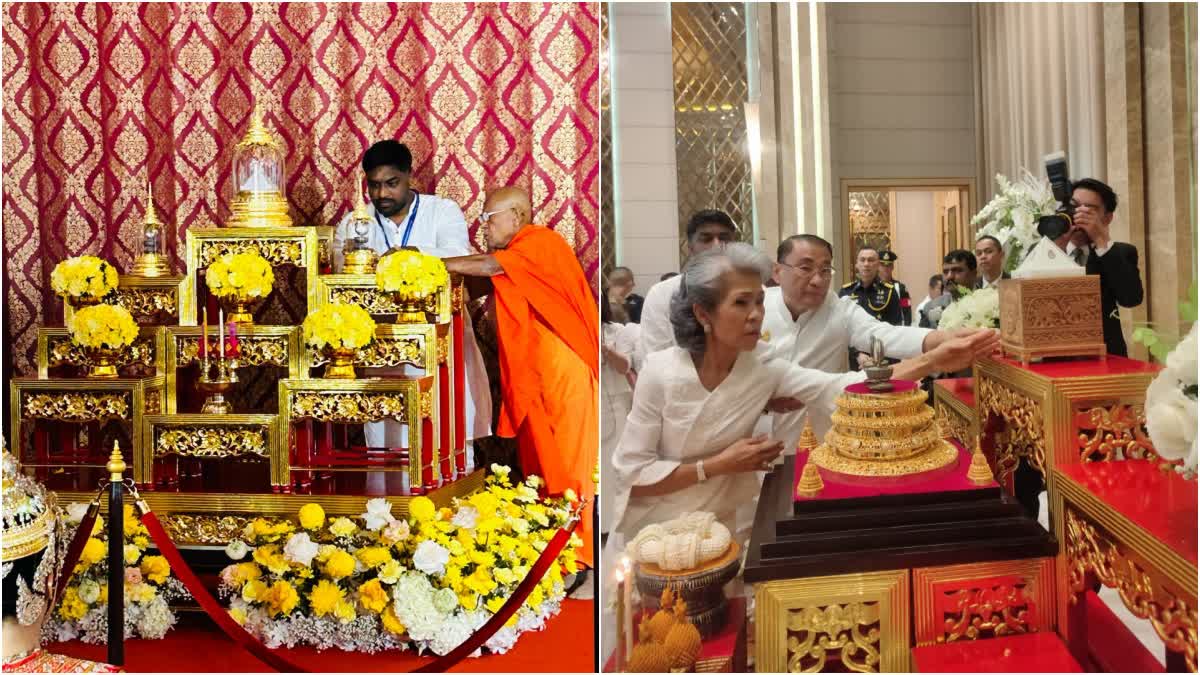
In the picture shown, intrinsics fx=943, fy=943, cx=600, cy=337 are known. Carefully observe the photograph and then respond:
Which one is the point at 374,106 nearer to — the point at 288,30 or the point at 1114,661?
the point at 288,30

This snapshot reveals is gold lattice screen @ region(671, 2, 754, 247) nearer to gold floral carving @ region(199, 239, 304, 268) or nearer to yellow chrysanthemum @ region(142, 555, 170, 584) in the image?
gold floral carving @ region(199, 239, 304, 268)

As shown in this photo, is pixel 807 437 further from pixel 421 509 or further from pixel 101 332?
pixel 101 332

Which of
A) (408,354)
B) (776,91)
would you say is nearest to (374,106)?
(408,354)

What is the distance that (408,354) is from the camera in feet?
11.0

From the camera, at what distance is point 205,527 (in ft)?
10.8

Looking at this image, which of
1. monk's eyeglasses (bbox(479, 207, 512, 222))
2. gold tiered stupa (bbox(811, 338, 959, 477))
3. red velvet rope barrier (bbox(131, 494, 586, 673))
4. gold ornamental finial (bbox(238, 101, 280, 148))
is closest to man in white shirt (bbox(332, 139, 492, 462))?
monk's eyeglasses (bbox(479, 207, 512, 222))

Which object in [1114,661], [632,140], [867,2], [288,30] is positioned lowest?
[1114,661]

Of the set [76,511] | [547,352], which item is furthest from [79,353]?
[547,352]

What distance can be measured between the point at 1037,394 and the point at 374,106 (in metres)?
2.78

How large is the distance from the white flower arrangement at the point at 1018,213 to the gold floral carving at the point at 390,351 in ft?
6.28

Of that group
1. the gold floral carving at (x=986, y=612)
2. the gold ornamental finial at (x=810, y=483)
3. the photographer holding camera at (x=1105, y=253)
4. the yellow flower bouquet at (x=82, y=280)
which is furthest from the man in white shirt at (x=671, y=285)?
the yellow flower bouquet at (x=82, y=280)

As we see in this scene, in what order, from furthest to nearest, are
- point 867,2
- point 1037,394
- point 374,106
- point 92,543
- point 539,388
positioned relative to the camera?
1. point 374,106
2. point 539,388
3. point 92,543
4. point 867,2
5. point 1037,394

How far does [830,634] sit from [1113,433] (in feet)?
2.74

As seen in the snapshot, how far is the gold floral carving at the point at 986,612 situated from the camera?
2.29 meters
